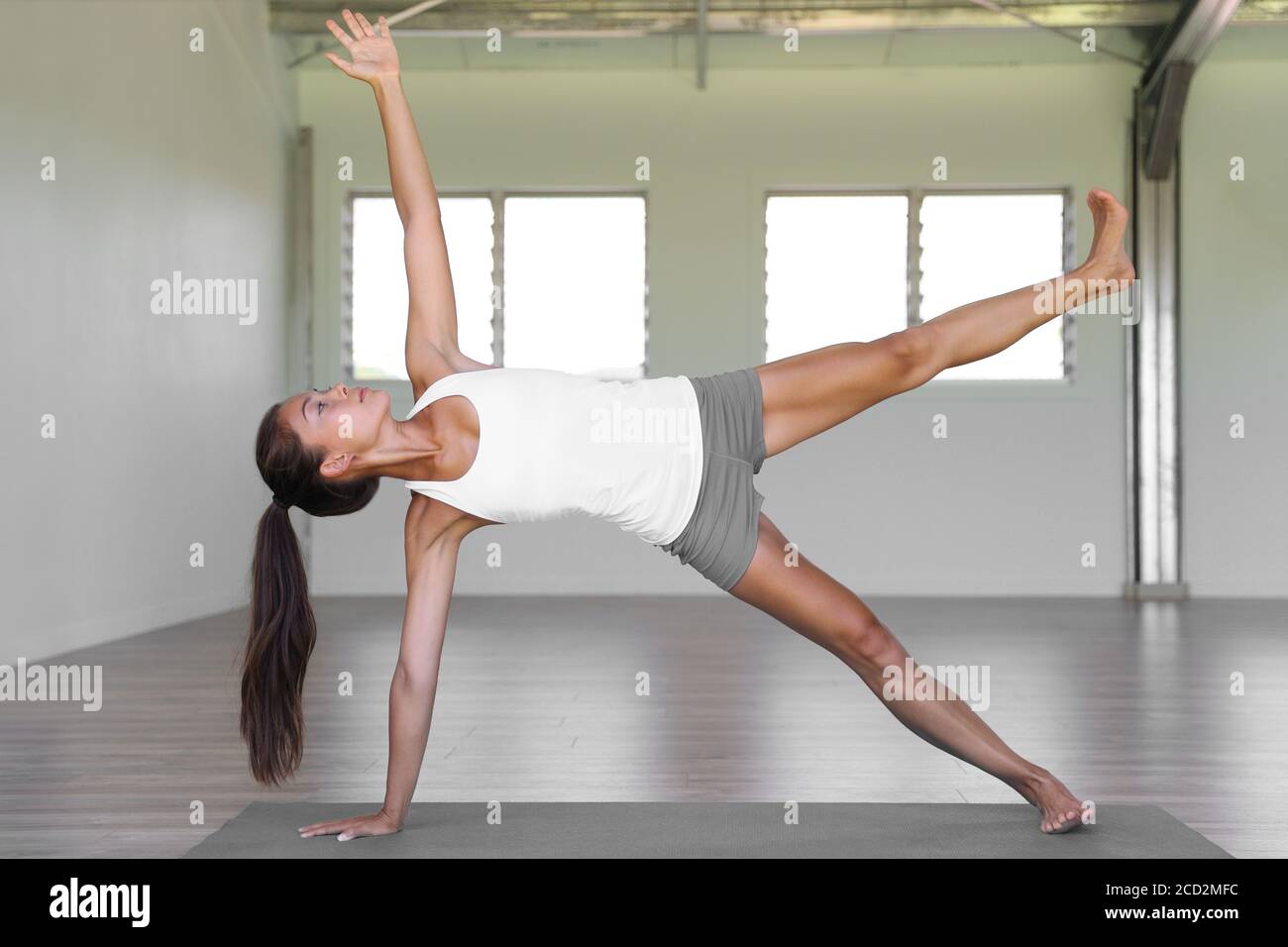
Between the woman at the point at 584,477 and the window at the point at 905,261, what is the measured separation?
559 centimetres

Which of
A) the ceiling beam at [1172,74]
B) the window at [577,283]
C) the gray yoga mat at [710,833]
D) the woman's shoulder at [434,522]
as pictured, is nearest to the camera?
the gray yoga mat at [710,833]

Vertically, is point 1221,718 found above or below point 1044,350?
below

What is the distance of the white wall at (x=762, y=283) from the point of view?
7695 mm

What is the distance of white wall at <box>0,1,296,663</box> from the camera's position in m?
4.54

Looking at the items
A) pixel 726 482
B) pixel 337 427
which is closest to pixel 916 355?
pixel 726 482

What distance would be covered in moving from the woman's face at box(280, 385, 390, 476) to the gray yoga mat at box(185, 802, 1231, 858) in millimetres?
654

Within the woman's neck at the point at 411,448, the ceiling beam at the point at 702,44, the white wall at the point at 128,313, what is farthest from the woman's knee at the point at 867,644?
the ceiling beam at the point at 702,44

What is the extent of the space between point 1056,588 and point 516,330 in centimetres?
380

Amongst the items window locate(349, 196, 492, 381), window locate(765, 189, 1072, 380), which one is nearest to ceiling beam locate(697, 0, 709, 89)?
window locate(765, 189, 1072, 380)

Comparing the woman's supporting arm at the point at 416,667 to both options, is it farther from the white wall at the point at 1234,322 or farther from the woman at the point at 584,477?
the white wall at the point at 1234,322

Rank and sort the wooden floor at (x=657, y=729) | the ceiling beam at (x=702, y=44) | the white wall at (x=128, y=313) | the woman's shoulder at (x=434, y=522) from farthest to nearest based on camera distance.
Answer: the ceiling beam at (x=702, y=44) < the white wall at (x=128, y=313) < the wooden floor at (x=657, y=729) < the woman's shoulder at (x=434, y=522)
